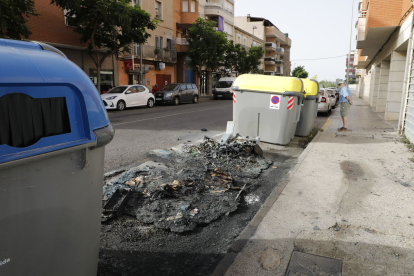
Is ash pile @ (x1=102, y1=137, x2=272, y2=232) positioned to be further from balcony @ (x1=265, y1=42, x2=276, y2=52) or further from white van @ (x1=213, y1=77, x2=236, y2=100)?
balcony @ (x1=265, y1=42, x2=276, y2=52)

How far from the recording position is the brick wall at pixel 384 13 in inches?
505

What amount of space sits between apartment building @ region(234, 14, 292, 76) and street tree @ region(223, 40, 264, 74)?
71.9ft

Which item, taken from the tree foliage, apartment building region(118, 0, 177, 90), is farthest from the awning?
apartment building region(118, 0, 177, 90)

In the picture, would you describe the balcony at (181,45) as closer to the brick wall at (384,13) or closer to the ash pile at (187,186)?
the brick wall at (384,13)

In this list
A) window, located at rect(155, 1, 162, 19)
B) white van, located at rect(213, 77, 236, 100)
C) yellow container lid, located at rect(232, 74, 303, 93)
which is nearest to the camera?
yellow container lid, located at rect(232, 74, 303, 93)

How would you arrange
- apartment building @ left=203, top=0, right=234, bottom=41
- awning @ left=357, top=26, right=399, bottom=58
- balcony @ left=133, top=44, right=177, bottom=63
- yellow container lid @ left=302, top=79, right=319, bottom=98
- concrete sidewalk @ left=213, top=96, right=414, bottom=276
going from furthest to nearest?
1. apartment building @ left=203, top=0, right=234, bottom=41
2. balcony @ left=133, top=44, right=177, bottom=63
3. awning @ left=357, top=26, right=399, bottom=58
4. yellow container lid @ left=302, top=79, right=319, bottom=98
5. concrete sidewalk @ left=213, top=96, right=414, bottom=276

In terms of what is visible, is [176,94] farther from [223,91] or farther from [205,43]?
[205,43]

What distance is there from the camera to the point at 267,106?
7797 mm

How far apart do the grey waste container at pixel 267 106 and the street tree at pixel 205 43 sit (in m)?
23.7

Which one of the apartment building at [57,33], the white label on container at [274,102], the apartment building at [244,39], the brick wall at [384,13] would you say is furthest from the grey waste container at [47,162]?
the apartment building at [244,39]

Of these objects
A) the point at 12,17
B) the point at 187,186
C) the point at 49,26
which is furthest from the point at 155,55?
the point at 187,186

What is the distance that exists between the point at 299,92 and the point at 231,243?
5.47 meters

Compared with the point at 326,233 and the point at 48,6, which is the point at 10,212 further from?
the point at 48,6

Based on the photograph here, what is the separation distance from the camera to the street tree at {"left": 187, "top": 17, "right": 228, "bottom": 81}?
1206 inches
